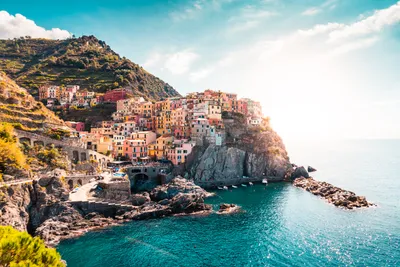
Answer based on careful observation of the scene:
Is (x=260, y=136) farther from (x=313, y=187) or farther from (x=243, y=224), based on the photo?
(x=243, y=224)

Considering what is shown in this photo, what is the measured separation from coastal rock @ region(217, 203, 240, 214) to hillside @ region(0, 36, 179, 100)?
9559cm

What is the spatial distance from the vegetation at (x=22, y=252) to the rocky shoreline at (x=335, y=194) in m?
63.8

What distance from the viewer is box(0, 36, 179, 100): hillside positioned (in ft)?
463

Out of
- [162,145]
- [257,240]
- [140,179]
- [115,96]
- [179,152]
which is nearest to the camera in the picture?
[257,240]

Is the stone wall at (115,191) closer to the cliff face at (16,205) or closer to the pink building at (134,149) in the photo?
the cliff face at (16,205)

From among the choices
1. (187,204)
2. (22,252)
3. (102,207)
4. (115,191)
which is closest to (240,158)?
(187,204)

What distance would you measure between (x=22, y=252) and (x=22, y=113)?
188 ft

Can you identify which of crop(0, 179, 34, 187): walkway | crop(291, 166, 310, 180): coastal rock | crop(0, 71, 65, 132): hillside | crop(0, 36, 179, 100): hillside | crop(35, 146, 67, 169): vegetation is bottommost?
crop(291, 166, 310, 180): coastal rock

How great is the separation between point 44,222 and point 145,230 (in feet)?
57.5

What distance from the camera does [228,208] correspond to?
61.3 meters

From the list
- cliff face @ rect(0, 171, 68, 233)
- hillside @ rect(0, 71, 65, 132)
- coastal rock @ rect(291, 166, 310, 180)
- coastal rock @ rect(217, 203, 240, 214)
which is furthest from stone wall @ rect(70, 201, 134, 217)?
coastal rock @ rect(291, 166, 310, 180)

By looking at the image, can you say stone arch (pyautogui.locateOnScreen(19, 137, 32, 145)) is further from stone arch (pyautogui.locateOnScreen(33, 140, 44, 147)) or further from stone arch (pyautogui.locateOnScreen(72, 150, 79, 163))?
stone arch (pyautogui.locateOnScreen(72, 150, 79, 163))

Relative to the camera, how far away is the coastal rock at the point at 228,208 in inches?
2345

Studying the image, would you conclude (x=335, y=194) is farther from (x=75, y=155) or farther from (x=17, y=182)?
(x=17, y=182)
